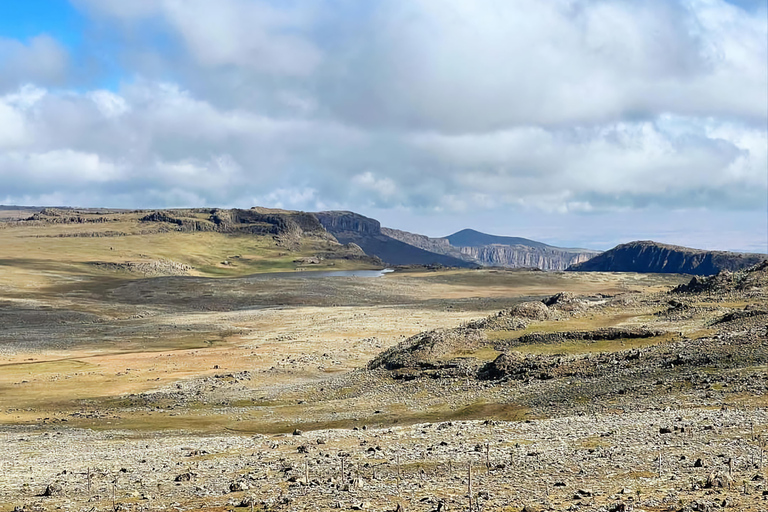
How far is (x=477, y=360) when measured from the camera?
6034 centimetres

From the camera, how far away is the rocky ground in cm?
2614

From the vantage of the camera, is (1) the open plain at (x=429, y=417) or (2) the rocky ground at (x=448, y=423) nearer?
(2) the rocky ground at (x=448, y=423)

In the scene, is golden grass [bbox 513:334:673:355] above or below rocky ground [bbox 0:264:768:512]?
above

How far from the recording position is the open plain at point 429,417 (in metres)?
26.3

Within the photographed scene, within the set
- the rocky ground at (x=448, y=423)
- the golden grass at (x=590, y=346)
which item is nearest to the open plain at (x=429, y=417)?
the rocky ground at (x=448, y=423)

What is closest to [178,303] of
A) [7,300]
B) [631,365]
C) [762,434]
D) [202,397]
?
[7,300]

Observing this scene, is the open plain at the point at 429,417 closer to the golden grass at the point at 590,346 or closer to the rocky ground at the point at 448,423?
the rocky ground at the point at 448,423

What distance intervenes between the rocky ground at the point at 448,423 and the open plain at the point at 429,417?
17cm

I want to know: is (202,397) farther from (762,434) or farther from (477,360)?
(762,434)

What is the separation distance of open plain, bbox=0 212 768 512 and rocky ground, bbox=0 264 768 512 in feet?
0.56

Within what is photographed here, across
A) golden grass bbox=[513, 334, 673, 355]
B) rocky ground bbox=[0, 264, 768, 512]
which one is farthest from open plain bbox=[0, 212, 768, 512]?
golden grass bbox=[513, 334, 673, 355]

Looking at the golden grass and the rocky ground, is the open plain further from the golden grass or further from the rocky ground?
the golden grass

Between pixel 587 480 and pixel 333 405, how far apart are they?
30.6m

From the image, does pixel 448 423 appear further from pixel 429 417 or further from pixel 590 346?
pixel 590 346
